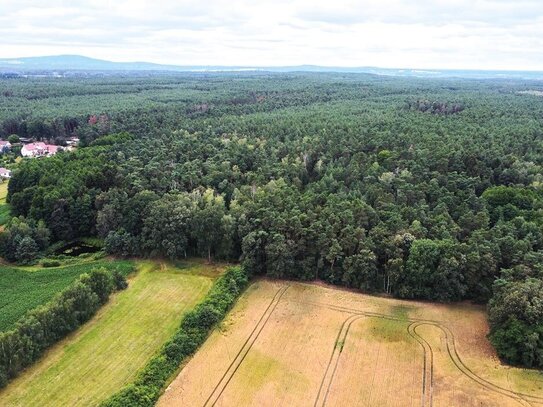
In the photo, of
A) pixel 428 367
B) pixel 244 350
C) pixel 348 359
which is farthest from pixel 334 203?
pixel 428 367

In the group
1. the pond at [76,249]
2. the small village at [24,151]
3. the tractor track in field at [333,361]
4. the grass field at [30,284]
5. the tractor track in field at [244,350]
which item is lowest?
the pond at [76,249]

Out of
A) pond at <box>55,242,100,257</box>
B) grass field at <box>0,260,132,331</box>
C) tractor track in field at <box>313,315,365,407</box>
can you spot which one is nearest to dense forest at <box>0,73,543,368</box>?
pond at <box>55,242,100,257</box>

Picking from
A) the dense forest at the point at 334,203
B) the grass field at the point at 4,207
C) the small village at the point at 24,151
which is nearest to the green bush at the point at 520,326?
the dense forest at the point at 334,203

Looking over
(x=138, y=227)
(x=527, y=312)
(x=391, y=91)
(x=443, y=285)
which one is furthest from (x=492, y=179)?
(x=391, y=91)

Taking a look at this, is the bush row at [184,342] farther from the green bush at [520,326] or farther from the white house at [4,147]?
the white house at [4,147]

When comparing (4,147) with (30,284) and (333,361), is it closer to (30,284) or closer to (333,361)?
(30,284)

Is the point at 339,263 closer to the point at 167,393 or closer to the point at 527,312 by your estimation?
the point at 527,312

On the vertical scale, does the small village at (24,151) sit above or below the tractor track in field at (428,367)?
above
